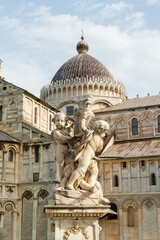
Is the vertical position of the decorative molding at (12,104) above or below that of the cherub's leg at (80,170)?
above

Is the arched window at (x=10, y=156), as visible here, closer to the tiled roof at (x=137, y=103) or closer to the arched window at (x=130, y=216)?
the arched window at (x=130, y=216)

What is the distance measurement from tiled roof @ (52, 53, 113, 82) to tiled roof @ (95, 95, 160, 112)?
5054 millimetres

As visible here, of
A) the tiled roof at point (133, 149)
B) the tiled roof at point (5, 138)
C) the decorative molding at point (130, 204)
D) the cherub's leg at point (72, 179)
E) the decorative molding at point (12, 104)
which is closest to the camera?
the cherub's leg at point (72, 179)

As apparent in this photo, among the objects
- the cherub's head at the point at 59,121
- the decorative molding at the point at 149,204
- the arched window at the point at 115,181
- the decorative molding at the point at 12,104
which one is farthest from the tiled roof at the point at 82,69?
the cherub's head at the point at 59,121

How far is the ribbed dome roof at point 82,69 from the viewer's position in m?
55.8

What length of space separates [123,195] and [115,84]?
18.1 m

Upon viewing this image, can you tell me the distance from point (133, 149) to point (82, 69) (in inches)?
630

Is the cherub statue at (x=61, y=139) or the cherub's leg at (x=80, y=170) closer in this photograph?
the cherub's leg at (x=80, y=170)

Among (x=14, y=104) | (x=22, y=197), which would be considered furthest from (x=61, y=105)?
(x=22, y=197)

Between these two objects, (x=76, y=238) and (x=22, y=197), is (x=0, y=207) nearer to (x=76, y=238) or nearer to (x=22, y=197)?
(x=22, y=197)

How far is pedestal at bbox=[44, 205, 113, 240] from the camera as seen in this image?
8.84 m

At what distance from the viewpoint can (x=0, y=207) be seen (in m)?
35.4

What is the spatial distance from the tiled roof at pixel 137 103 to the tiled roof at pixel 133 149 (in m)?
5.12

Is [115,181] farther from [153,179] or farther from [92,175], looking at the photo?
[92,175]
